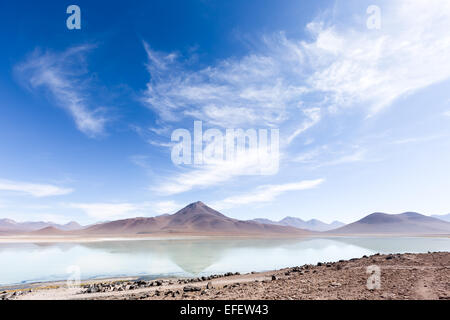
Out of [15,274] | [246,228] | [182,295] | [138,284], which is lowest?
[246,228]

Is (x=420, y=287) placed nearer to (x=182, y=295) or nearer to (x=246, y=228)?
(x=182, y=295)

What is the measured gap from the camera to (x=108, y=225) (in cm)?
19950

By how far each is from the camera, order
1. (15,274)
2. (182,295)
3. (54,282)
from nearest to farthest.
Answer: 1. (182,295)
2. (54,282)
3. (15,274)

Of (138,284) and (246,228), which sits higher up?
(138,284)
